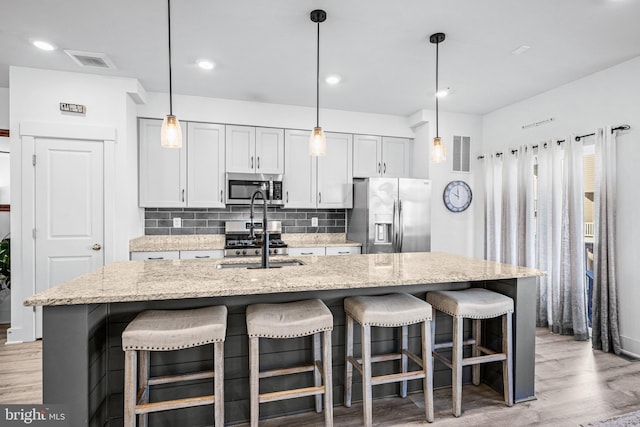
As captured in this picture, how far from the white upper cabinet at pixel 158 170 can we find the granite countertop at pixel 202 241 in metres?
0.47

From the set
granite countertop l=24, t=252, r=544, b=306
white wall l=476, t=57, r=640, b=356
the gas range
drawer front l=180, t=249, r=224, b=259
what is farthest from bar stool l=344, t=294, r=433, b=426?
white wall l=476, t=57, r=640, b=356

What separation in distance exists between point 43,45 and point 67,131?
2.65 feet

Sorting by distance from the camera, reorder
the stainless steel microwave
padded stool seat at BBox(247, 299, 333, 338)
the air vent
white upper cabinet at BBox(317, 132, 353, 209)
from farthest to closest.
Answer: white upper cabinet at BBox(317, 132, 353, 209) → the stainless steel microwave → the air vent → padded stool seat at BBox(247, 299, 333, 338)

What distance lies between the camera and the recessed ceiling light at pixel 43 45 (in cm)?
278

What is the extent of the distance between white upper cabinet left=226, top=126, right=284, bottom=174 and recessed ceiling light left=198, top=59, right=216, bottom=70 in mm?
1010

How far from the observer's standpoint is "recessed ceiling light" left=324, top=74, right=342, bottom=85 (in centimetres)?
346

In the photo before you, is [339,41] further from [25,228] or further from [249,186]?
[25,228]

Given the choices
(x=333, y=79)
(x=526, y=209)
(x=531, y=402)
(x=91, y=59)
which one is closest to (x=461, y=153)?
(x=526, y=209)

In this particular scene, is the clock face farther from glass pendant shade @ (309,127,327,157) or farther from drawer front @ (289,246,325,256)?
glass pendant shade @ (309,127,327,157)

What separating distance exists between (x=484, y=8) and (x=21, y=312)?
472 centimetres

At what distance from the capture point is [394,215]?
4273 mm

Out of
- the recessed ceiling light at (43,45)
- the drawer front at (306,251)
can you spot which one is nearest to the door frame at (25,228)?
the recessed ceiling light at (43,45)

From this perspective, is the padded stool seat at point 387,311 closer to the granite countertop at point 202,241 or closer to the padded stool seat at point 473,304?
the padded stool seat at point 473,304

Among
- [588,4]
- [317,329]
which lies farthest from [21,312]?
[588,4]
